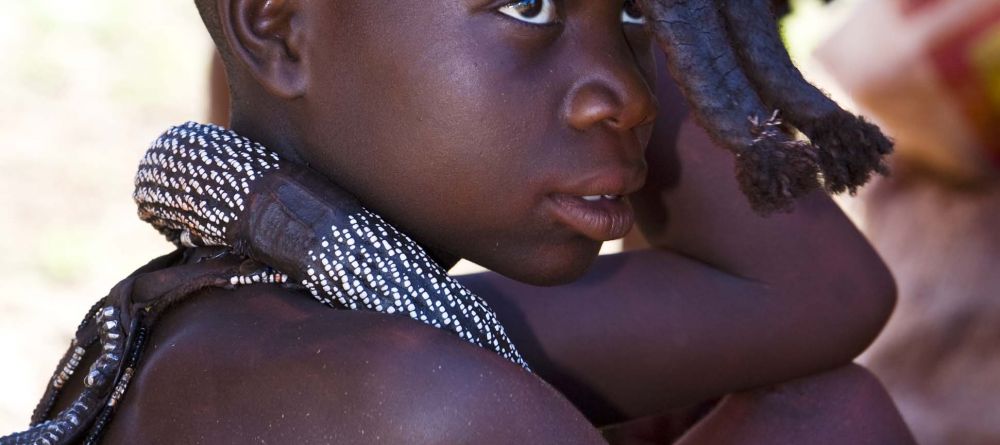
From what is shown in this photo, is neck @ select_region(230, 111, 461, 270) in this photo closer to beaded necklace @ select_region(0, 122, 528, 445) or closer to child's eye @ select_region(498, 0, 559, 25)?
beaded necklace @ select_region(0, 122, 528, 445)

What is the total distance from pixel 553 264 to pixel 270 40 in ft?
1.46

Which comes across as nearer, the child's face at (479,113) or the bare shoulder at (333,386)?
the bare shoulder at (333,386)

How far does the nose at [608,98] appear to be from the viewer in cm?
167

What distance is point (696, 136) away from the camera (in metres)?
2.19

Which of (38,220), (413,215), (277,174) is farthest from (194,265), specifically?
(38,220)

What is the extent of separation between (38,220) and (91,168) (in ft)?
1.45

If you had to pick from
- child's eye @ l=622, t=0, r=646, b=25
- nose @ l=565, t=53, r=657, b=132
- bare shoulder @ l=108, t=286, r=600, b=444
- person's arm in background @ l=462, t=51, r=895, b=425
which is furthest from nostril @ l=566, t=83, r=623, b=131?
person's arm in background @ l=462, t=51, r=895, b=425

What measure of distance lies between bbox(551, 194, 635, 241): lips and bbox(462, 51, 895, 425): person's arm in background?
0.36 m

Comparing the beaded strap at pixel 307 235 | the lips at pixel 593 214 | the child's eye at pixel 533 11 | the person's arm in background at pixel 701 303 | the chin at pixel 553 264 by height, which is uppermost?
the child's eye at pixel 533 11

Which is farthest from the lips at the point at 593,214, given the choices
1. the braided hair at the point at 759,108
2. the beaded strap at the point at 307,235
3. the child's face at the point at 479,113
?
the braided hair at the point at 759,108

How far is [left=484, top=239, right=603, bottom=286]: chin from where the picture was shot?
1.78 meters

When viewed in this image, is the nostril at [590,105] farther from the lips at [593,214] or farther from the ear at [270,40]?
the ear at [270,40]

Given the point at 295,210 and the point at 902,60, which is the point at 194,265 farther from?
the point at 902,60

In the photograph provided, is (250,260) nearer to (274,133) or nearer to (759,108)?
(274,133)
